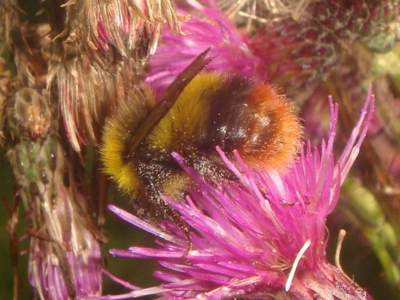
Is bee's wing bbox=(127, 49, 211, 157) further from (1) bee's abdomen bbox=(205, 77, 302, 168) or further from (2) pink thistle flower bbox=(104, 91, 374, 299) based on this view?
(2) pink thistle flower bbox=(104, 91, 374, 299)

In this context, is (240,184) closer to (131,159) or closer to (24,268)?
(131,159)

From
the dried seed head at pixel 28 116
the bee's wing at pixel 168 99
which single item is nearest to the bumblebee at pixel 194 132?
the bee's wing at pixel 168 99

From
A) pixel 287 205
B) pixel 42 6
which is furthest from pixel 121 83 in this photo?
pixel 287 205

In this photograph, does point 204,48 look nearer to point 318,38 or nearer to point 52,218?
point 318,38

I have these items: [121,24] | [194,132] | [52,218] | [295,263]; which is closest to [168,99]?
[194,132]

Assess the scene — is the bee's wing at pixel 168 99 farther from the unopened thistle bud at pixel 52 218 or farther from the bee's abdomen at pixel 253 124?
the unopened thistle bud at pixel 52 218

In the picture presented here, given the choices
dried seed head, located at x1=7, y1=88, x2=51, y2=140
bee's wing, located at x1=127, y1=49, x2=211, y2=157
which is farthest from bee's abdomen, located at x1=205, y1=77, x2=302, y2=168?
dried seed head, located at x1=7, y1=88, x2=51, y2=140
